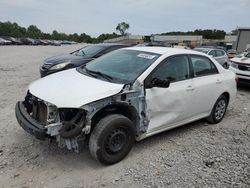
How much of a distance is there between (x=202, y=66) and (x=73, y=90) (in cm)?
274

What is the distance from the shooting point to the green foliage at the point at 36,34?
83669 mm

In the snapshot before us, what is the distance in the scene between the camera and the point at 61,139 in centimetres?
366

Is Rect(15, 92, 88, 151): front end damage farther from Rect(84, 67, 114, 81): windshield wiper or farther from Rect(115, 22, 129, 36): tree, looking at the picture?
Rect(115, 22, 129, 36): tree

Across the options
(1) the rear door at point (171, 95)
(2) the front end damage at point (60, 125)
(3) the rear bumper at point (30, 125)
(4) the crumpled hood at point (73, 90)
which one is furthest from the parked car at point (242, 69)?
(3) the rear bumper at point (30, 125)

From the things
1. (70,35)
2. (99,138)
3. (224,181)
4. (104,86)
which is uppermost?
(104,86)

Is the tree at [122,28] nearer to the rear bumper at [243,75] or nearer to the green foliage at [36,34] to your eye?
the green foliage at [36,34]

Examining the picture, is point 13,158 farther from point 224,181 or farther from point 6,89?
point 6,89

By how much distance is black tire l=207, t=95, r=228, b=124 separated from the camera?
18.8 ft

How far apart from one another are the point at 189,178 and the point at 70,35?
121m

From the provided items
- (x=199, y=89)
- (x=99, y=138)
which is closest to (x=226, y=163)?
(x=199, y=89)

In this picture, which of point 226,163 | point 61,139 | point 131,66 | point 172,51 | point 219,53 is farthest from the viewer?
point 219,53

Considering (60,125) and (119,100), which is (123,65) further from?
(60,125)

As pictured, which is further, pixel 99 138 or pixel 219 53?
pixel 219 53

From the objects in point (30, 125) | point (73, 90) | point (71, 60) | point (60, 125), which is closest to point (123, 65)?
point (73, 90)
